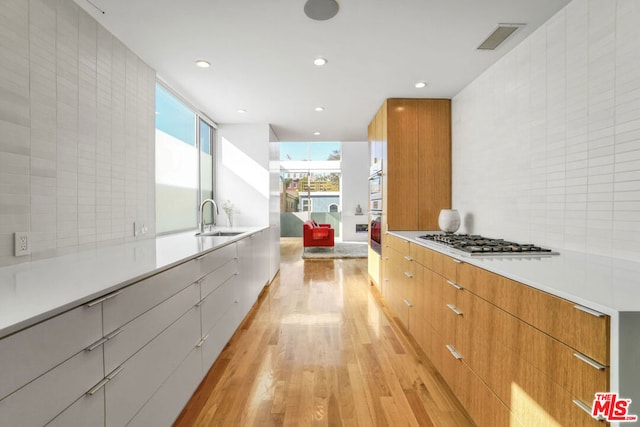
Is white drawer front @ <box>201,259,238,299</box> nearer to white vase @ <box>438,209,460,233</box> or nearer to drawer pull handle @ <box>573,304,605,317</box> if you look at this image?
drawer pull handle @ <box>573,304,605,317</box>

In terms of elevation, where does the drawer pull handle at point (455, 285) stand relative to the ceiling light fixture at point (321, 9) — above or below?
below

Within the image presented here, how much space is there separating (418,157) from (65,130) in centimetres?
326

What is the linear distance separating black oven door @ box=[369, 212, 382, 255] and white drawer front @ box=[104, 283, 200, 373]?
109 inches

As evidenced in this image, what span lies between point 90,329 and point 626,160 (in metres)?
2.50

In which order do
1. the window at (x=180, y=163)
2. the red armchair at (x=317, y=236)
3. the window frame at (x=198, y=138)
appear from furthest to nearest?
the red armchair at (x=317, y=236) < the window frame at (x=198, y=138) < the window at (x=180, y=163)

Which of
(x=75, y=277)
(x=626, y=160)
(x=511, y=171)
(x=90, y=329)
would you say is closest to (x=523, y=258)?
(x=626, y=160)

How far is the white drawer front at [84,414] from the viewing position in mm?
863

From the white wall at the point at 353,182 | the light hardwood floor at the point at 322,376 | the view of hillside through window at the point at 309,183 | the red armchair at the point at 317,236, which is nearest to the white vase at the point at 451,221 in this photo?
the light hardwood floor at the point at 322,376

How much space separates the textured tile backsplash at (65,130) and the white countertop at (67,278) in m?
0.22

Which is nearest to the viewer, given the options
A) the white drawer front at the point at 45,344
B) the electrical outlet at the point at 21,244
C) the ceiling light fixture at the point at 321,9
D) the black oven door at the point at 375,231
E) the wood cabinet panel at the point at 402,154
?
the white drawer front at the point at 45,344

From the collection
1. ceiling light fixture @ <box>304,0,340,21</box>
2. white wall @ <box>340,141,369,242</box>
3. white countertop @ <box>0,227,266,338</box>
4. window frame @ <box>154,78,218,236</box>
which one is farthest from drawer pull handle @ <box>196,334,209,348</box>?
white wall @ <box>340,141,369,242</box>

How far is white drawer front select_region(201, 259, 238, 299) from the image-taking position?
2018mm

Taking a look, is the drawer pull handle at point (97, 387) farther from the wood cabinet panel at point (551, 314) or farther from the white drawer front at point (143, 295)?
the wood cabinet panel at point (551, 314)

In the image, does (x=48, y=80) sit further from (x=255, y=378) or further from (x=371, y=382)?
(x=371, y=382)
